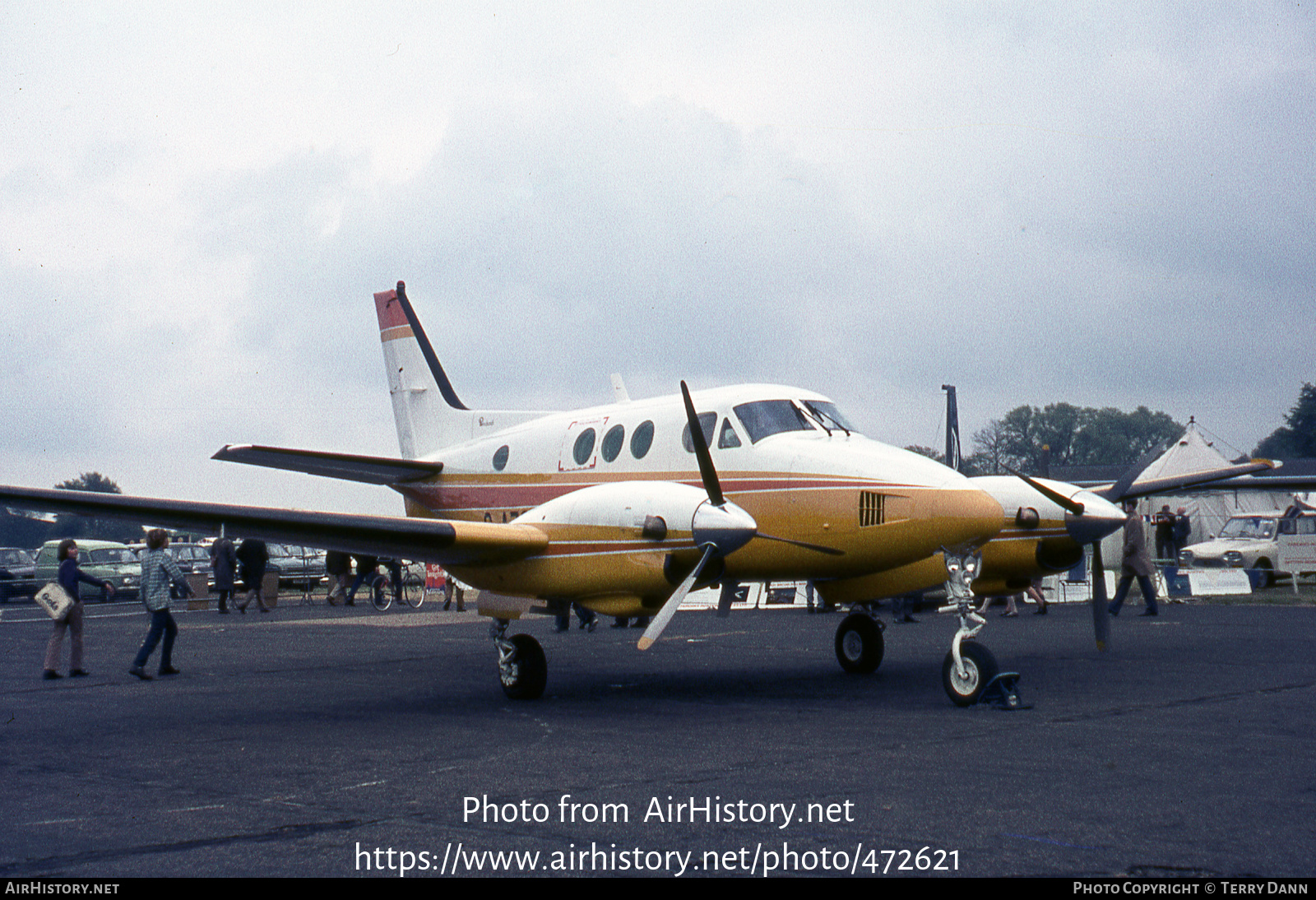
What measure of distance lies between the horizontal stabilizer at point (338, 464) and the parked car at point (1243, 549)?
983 inches

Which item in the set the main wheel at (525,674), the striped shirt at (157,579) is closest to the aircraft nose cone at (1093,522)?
the main wheel at (525,674)

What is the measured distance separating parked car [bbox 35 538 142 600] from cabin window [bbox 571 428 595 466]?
1026 inches

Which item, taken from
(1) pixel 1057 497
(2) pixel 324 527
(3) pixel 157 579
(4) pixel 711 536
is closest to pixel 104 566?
(3) pixel 157 579

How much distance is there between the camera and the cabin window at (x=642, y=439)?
42.9ft

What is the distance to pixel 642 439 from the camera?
1317 cm

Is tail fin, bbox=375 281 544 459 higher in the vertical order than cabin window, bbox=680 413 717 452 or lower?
higher

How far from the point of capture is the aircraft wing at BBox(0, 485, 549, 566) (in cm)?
1037

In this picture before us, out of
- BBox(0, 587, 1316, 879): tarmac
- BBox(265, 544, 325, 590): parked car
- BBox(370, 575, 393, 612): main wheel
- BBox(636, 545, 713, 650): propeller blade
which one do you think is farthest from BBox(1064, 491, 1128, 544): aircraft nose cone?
BBox(265, 544, 325, 590): parked car

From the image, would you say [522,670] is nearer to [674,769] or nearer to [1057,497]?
[674,769]

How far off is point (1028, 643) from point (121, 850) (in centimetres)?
1363

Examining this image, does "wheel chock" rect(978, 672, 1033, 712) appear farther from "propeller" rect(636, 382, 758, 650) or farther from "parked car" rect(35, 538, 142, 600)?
"parked car" rect(35, 538, 142, 600)

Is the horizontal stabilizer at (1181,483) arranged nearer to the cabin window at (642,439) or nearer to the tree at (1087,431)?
the cabin window at (642,439)

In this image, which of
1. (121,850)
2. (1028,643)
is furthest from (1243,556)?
(121,850)

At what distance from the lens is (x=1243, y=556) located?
106 feet
